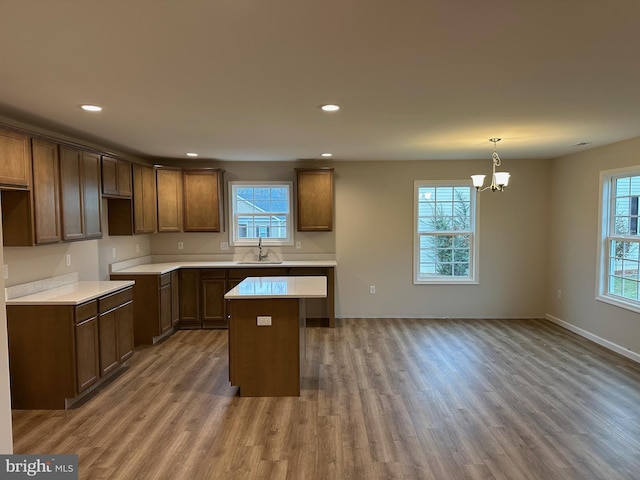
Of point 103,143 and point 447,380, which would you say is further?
point 103,143

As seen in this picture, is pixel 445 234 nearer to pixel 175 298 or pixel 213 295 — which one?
pixel 213 295

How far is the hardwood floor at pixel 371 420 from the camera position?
238 cm

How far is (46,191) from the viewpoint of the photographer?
3160 mm

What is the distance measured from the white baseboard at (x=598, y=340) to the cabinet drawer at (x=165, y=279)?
17.5 feet

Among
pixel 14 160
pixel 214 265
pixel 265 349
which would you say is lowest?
pixel 265 349

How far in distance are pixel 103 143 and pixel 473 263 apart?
5211mm

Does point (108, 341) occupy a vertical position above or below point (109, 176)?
below

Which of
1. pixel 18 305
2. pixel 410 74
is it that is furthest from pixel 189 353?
pixel 410 74

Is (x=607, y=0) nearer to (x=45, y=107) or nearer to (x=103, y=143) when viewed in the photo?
(x=45, y=107)

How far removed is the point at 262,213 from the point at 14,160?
338 cm

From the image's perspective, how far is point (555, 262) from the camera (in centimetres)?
559

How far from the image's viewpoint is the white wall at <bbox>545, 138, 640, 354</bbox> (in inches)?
168

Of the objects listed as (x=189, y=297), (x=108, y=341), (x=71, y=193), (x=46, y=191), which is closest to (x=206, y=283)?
(x=189, y=297)

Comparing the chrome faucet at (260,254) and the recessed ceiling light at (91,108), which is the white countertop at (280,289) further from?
the recessed ceiling light at (91,108)
